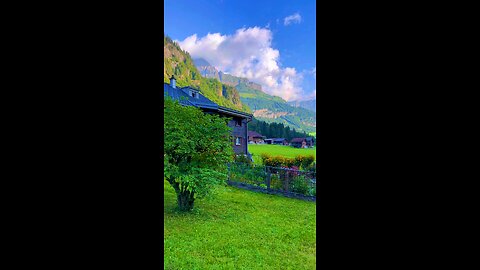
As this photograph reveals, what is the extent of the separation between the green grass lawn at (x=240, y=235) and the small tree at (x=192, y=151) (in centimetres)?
58

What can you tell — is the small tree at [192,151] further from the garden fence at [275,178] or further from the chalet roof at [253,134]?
the chalet roof at [253,134]

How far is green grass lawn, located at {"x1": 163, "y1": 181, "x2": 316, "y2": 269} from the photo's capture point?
127 inches

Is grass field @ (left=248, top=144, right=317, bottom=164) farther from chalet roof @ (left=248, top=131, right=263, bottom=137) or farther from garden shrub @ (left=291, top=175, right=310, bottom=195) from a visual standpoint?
chalet roof @ (left=248, top=131, right=263, bottom=137)

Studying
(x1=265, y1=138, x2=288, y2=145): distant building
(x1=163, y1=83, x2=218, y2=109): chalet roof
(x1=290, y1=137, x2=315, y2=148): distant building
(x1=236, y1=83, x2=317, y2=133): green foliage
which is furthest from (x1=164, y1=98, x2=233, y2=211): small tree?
(x1=236, y1=83, x2=317, y2=133): green foliage

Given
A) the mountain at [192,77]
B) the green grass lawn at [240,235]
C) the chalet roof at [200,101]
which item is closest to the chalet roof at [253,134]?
the chalet roof at [200,101]

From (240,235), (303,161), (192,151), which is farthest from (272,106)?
(240,235)

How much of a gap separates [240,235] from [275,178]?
3.27 metres

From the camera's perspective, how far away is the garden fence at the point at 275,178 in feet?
22.3

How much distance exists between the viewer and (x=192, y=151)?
16.3 feet

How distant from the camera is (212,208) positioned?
224 inches

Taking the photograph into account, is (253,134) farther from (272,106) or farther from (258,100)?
(258,100)
